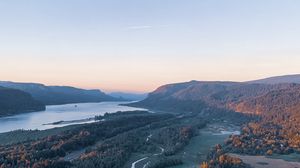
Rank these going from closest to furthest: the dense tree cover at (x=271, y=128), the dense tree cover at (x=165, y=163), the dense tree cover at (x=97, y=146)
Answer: the dense tree cover at (x=97, y=146), the dense tree cover at (x=165, y=163), the dense tree cover at (x=271, y=128)

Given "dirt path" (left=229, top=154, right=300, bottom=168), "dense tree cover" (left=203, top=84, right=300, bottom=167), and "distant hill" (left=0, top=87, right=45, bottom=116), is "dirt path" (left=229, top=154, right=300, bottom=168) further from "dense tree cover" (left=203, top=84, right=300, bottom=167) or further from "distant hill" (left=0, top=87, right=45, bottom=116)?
"distant hill" (left=0, top=87, right=45, bottom=116)

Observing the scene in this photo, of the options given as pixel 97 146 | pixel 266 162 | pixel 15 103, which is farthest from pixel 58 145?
pixel 15 103

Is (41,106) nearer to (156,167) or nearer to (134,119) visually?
(134,119)

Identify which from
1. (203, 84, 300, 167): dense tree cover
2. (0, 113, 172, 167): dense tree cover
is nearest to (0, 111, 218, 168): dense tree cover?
(0, 113, 172, 167): dense tree cover

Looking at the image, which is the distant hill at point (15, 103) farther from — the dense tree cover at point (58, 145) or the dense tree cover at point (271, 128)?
the dense tree cover at point (271, 128)

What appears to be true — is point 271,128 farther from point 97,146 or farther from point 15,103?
point 15,103

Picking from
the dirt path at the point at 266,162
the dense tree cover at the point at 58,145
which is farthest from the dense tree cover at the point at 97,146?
the dirt path at the point at 266,162

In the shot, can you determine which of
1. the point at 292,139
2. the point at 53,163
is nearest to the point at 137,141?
the point at 53,163

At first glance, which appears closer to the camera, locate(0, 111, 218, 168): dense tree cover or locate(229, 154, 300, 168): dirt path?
locate(0, 111, 218, 168): dense tree cover

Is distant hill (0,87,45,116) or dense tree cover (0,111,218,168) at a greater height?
distant hill (0,87,45,116)
